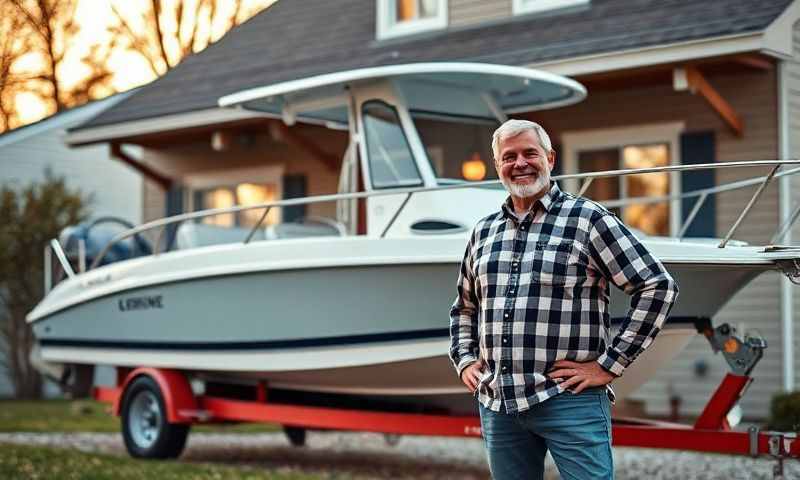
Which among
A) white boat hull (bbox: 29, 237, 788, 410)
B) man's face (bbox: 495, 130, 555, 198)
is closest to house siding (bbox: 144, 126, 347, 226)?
white boat hull (bbox: 29, 237, 788, 410)

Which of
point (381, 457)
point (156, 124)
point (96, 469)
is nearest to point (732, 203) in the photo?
point (381, 457)

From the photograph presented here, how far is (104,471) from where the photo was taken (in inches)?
304

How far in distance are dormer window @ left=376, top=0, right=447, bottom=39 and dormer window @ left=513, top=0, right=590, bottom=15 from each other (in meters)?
1.02

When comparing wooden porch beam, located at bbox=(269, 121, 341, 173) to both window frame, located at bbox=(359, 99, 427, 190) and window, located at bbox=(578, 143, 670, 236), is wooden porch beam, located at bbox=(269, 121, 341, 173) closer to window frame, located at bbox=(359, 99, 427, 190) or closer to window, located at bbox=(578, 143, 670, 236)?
window, located at bbox=(578, 143, 670, 236)

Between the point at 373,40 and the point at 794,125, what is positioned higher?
the point at 373,40

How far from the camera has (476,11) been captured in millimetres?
12578

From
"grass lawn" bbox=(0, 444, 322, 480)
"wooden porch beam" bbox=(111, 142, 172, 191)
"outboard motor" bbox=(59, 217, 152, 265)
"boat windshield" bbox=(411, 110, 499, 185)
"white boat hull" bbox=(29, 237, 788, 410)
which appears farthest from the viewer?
"wooden porch beam" bbox=(111, 142, 172, 191)

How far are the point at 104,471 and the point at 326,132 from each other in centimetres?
688

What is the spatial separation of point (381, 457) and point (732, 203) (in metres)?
4.05

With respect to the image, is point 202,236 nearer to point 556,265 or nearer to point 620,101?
point 620,101

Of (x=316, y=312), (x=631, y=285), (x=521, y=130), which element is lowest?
(x=316, y=312)

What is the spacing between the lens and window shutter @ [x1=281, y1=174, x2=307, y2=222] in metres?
14.0

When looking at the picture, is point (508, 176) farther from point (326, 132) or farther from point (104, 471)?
point (326, 132)

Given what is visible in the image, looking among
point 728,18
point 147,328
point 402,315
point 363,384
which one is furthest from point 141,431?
point 728,18
